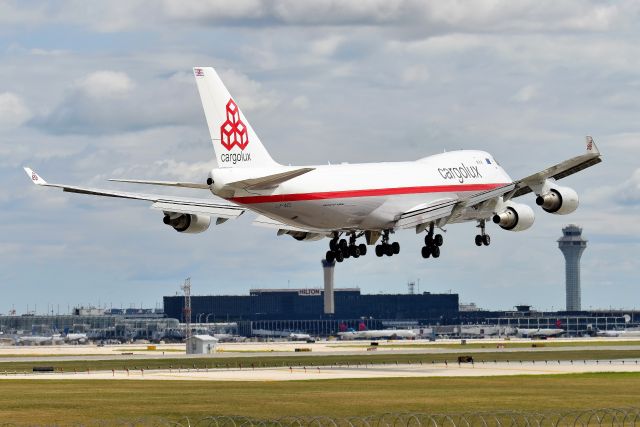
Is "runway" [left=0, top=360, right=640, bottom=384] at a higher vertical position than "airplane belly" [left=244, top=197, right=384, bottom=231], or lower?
lower

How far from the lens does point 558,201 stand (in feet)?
285

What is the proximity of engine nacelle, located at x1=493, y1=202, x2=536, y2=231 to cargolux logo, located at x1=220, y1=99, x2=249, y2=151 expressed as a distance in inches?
823

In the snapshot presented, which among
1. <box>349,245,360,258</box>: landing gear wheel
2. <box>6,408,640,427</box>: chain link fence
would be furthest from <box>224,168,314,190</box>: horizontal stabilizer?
<box>6,408,640,427</box>: chain link fence

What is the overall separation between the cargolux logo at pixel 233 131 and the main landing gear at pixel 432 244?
16975 mm

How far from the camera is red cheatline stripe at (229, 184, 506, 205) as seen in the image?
79250 mm

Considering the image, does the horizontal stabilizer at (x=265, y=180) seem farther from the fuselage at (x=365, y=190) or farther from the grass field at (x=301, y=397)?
the grass field at (x=301, y=397)

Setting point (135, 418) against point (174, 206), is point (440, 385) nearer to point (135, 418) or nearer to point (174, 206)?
point (174, 206)

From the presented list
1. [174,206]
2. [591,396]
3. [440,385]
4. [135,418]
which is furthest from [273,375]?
[135,418]

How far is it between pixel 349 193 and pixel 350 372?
34.2 m

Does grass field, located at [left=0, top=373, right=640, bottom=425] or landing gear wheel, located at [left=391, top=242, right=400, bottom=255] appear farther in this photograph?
landing gear wheel, located at [left=391, top=242, right=400, bottom=255]

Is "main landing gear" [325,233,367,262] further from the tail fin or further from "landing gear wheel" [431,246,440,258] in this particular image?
the tail fin

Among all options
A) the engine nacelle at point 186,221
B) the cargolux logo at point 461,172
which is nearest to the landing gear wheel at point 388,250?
the cargolux logo at point 461,172

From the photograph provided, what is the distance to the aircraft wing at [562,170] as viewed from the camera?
7775 cm

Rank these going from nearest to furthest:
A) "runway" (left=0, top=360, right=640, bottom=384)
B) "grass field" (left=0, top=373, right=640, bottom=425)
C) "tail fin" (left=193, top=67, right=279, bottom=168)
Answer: "grass field" (left=0, top=373, right=640, bottom=425) → "tail fin" (left=193, top=67, right=279, bottom=168) → "runway" (left=0, top=360, right=640, bottom=384)
